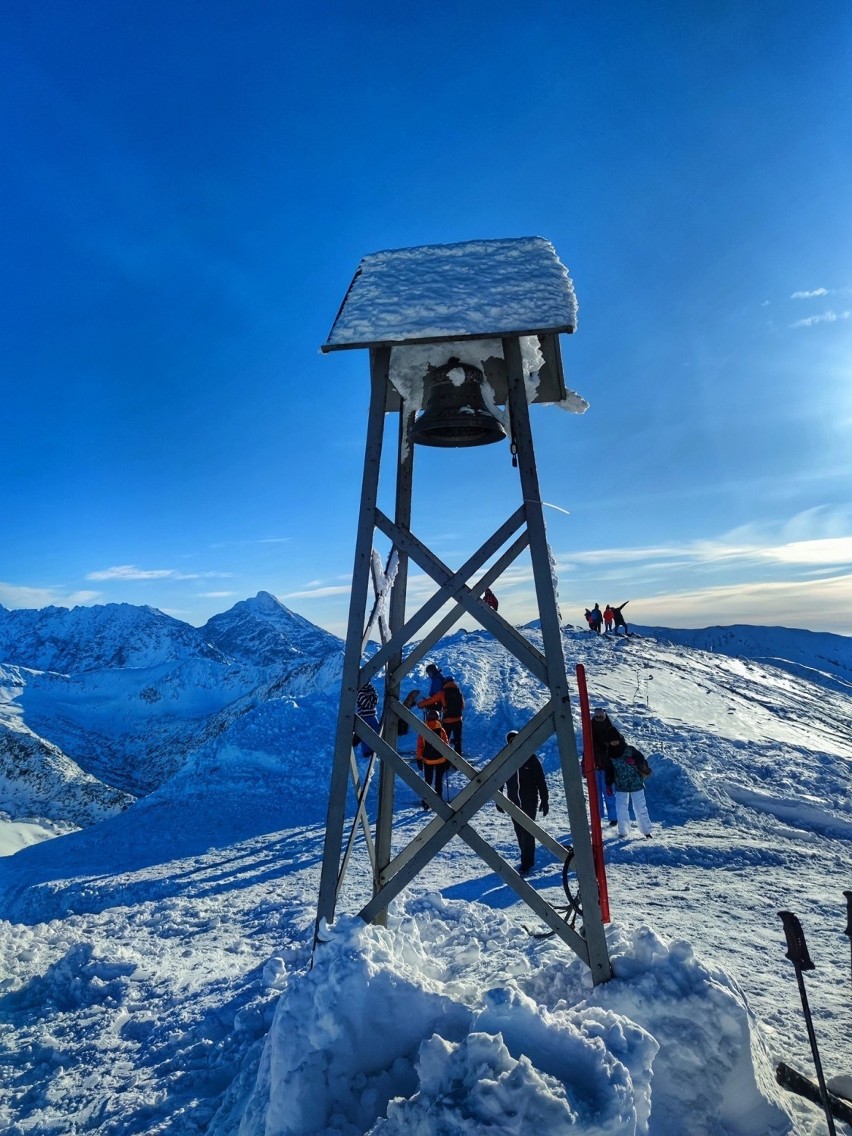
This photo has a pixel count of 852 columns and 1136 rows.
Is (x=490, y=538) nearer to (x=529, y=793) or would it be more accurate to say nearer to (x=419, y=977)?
(x=419, y=977)

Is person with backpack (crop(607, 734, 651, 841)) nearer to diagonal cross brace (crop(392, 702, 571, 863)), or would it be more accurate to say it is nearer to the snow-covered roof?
diagonal cross brace (crop(392, 702, 571, 863))

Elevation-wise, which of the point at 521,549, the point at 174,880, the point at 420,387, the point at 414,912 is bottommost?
the point at 174,880

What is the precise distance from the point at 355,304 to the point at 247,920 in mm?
6464

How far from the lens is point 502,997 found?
277 cm

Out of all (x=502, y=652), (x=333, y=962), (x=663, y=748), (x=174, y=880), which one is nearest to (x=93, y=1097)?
(x=333, y=962)

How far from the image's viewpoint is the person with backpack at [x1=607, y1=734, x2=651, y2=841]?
307 inches

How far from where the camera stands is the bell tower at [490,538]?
11.8 feet

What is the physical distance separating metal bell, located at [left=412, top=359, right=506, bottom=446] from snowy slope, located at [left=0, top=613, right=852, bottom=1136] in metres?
3.24

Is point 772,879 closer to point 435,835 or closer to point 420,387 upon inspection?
point 435,835

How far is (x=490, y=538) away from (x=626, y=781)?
5.41m

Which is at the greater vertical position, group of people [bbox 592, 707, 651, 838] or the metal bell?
the metal bell

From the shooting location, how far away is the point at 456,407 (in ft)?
13.4

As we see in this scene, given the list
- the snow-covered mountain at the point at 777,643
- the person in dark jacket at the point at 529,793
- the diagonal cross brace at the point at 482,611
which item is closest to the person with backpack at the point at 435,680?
the person in dark jacket at the point at 529,793

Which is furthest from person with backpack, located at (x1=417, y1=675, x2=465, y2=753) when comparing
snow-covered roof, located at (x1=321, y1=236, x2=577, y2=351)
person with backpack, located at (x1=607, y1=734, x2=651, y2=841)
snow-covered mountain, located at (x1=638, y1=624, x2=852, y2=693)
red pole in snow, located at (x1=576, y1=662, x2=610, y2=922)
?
snow-covered mountain, located at (x1=638, y1=624, x2=852, y2=693)
